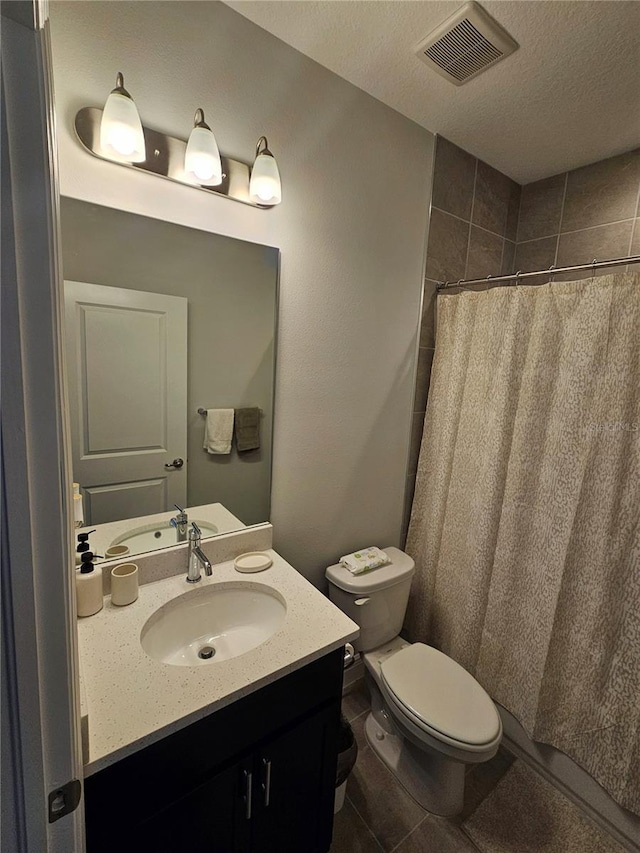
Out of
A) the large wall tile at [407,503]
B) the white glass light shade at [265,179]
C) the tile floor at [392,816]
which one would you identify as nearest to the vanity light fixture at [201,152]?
the white glass light shade at [265,179]

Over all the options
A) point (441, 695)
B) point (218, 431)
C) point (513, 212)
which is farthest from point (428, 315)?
point (441, 695)

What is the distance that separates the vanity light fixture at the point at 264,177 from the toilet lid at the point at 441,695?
172 centimetres

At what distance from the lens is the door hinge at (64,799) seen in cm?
48

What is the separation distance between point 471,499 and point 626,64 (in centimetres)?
164

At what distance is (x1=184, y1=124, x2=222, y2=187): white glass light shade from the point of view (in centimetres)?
107

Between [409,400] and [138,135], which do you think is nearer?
[138,135]

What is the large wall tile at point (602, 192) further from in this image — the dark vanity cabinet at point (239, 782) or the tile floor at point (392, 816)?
the tile floor at point (392, 816)

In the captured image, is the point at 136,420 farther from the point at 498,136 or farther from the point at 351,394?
the point at 498,136

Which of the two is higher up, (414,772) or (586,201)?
(586,201)

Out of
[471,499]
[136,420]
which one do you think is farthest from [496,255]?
[136,420]

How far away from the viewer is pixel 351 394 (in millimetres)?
1616

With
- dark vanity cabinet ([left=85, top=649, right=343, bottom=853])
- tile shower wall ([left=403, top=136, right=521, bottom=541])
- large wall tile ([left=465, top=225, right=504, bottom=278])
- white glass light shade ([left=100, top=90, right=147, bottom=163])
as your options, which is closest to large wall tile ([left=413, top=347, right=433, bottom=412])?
tile shower wall ([left=403, top=136, right=521, bottom=541])

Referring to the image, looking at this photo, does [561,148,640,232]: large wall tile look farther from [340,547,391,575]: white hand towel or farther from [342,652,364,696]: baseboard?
[342,652,364,696]: baseboard

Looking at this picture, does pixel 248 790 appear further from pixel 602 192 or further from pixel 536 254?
pixel 602 192
